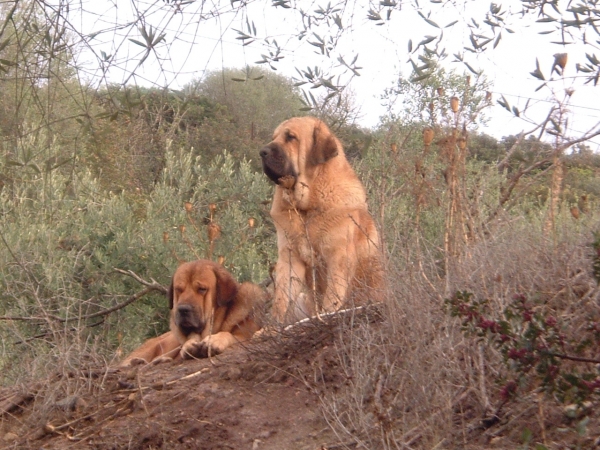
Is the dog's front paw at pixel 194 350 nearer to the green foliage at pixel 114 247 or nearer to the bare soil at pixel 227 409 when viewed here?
the bare soil at pixel 227 409

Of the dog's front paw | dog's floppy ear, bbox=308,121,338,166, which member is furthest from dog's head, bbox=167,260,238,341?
dog's floppy ear, bbox=308,121,338,166

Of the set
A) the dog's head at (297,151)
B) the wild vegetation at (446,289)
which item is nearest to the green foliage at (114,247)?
the dog's head at (297,151)

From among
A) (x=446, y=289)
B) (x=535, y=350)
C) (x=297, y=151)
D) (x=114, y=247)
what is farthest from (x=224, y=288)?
(x=535, y=350)

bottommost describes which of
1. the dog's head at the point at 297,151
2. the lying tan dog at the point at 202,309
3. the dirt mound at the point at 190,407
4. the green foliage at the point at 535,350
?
the dirt mound at the point at 190,407

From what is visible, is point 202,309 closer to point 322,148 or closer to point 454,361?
point 322,148

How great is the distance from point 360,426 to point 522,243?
5.18ft

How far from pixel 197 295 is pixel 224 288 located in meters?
0.23

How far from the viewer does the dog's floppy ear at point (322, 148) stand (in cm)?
767

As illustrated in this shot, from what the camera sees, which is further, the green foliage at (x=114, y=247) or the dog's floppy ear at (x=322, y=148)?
the green foliage at (x=114, y=247)

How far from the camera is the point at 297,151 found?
25.7ft

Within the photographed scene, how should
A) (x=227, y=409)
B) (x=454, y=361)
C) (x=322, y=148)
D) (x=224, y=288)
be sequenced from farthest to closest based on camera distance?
(x=322, y=148) → (x=224, y=288) → (x=227, y=409) → (x=454, y=361)

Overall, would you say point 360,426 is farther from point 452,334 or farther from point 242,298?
point 242,298

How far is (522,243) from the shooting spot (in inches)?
195

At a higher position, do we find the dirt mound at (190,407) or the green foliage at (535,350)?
the green foliage at (535,350)
